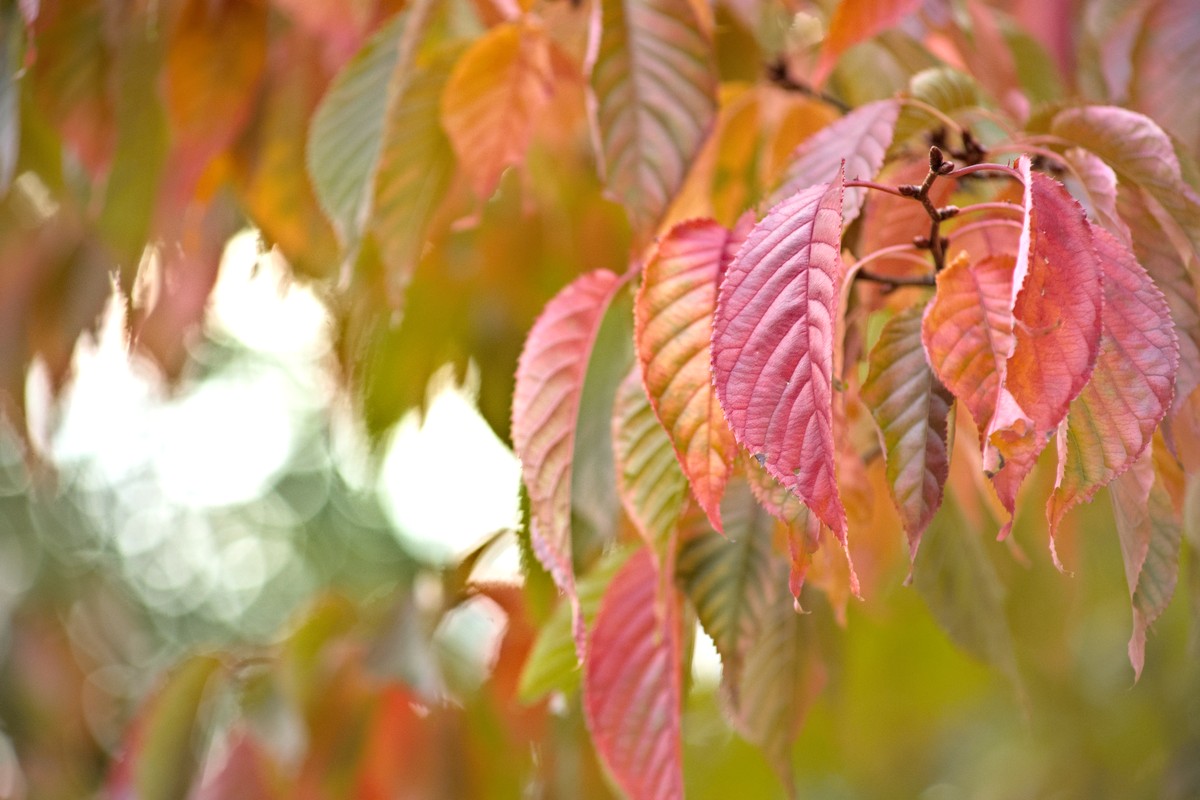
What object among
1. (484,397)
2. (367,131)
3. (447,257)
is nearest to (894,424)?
(367,131)

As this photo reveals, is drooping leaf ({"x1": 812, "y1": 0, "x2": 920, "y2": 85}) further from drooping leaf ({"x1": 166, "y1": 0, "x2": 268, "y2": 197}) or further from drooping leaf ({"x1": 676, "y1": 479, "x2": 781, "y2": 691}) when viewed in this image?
drooping leaf ({"x1": 166, "y1": 0, "x2": 268, "y2": 197})

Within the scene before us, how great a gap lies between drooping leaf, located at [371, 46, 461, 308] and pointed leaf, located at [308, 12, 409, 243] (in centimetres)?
1

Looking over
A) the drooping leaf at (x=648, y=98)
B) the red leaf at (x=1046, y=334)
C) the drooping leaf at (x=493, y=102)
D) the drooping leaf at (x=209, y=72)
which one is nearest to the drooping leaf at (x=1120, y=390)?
the red leaf at (x=1046, y=334)

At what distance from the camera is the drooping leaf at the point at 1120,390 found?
0.35 meters

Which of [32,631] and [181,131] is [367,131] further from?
[32,631]

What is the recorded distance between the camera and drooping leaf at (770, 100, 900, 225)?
460mm

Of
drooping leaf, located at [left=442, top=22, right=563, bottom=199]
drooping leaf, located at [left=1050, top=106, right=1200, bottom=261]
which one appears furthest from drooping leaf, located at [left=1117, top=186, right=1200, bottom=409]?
drooping leaf, located at [left=442, top=22, right=563, bottom=199]

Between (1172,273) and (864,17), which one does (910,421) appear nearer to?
(1172,273)

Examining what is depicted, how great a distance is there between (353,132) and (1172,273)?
452 mm

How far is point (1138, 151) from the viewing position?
0.47 meters

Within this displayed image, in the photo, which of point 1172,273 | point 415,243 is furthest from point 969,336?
point 415,243

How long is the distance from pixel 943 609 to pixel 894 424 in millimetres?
271

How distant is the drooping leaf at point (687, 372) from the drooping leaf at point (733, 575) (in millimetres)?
151

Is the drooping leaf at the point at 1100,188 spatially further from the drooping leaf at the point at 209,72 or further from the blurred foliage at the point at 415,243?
the drooping leaf at the point at 209,72
